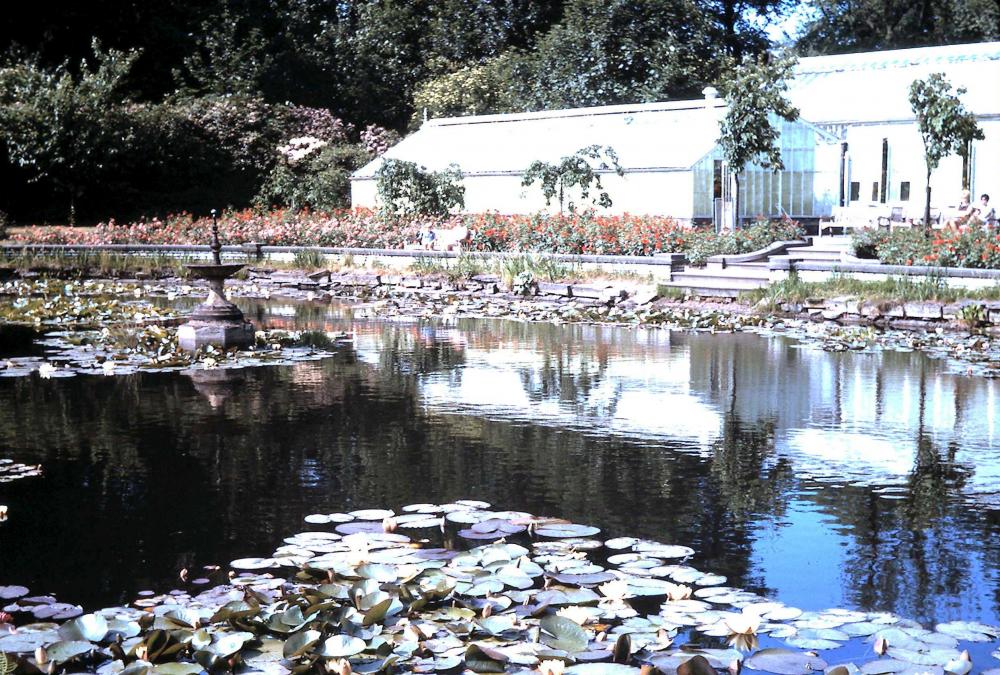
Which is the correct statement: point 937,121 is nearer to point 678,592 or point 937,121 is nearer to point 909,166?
point 909,166

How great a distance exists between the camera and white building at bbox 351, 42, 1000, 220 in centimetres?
2825

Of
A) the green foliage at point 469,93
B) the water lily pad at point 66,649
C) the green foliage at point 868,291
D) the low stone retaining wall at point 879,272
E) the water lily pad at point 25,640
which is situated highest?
the green foliage at point 469,93

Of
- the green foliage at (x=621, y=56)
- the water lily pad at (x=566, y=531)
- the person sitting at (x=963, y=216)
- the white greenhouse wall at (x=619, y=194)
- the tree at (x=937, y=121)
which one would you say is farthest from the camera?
the green foliage at (x=621, y=56)

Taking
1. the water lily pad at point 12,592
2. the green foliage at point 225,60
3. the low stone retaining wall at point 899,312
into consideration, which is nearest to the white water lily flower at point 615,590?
the water lily pad at point 12,592

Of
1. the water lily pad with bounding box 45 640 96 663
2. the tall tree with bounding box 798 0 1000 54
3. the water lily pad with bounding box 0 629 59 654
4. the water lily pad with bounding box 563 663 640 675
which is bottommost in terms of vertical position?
the water lily pad with bounding box 563 663 640 675

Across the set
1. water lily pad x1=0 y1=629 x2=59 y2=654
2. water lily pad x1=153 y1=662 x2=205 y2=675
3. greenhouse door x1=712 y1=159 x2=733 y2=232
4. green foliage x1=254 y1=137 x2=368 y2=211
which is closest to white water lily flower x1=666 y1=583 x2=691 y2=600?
water lily pad x1=153 y1=662 x2=205 y2=675

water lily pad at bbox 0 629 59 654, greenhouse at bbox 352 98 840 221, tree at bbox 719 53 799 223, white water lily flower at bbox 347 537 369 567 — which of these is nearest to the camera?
water lily pad at bbox 0 629 59 654

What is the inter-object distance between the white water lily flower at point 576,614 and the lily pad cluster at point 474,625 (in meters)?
0.03

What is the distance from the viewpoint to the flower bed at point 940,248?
17141 millimetres

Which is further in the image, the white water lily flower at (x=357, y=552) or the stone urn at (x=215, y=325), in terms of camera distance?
the stone urn at (x=215, y=325)

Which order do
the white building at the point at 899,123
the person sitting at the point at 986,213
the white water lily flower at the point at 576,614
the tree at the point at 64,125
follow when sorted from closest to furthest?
the white water lily flower at the point at 576,614, the person sitting at the point at 986,213, the white building at the point at 899,123, the tree at the point at 64,125

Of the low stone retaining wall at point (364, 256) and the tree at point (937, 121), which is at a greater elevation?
the tree at point (937, 121)

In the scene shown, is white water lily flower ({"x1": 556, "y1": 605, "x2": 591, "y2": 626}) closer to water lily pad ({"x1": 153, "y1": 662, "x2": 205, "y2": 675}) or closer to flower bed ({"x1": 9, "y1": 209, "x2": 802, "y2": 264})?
water lily pad ({"x1": 153, "y1": 662, "x2": 205, "y2": 675})

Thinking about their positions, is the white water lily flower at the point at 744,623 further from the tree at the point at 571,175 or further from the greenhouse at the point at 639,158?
the greenhouse at the point at 639,158
